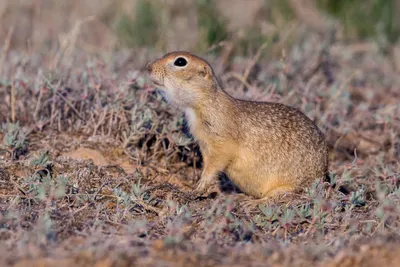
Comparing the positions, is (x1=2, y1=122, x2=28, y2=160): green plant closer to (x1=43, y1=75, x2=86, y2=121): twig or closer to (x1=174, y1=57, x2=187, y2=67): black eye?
(x1=43, y1=75, x2=86, y2=121): twig

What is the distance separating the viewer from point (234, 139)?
5312mm

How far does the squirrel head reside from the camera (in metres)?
5.31

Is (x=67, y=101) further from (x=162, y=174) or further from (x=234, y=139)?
(x=234, y=139)

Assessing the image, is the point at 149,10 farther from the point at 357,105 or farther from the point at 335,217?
the point at 335,217

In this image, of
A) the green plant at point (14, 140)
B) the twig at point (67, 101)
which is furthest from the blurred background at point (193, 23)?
the green plant at point (14, 140)

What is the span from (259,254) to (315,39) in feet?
17.7

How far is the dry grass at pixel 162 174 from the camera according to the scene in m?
3.65

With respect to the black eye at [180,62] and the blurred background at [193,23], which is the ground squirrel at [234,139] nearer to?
the black eye at [180,62]

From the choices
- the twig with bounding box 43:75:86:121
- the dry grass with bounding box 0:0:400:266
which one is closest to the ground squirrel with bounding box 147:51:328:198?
the dry grass with bounding box 0:0:400:266

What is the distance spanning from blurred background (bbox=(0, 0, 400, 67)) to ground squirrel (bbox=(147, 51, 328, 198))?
1.98 m

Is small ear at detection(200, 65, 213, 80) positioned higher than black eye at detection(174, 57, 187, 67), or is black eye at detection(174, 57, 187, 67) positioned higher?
black eye at detection(174, 57, 187, 67)

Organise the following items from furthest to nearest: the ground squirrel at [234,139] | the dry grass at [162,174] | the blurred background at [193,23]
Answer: the blurred background at [193,23], the ground squirrel at [234,139], the dry grass at [162,174]

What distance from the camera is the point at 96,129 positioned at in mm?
5984

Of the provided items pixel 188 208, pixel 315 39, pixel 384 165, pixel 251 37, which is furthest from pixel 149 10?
pixel 188 208
